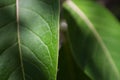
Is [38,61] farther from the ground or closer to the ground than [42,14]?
closer to the ground

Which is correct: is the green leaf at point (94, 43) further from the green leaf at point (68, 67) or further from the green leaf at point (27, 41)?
the green leaf at point (27, 41)

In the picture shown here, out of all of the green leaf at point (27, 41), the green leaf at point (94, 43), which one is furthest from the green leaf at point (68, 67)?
the green leaf at point (27, 41)

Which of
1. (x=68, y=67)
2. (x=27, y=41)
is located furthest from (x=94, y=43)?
(x=27, y=41)

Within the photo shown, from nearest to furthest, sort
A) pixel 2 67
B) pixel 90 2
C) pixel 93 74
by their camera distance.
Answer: pixel 2 67 → pixel 93 74 → pixel 90 2

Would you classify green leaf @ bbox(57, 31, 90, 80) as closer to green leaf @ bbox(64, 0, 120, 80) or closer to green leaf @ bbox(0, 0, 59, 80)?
green leaf @ bbox(64, 0, 120, 80)

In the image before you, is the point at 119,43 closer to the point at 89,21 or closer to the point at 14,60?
the point at 89,21

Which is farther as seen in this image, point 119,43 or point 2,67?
point 119,43

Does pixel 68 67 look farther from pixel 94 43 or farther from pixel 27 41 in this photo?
pixel 27 41

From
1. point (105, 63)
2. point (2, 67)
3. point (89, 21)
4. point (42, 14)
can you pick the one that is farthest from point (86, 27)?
point (2, 67)
